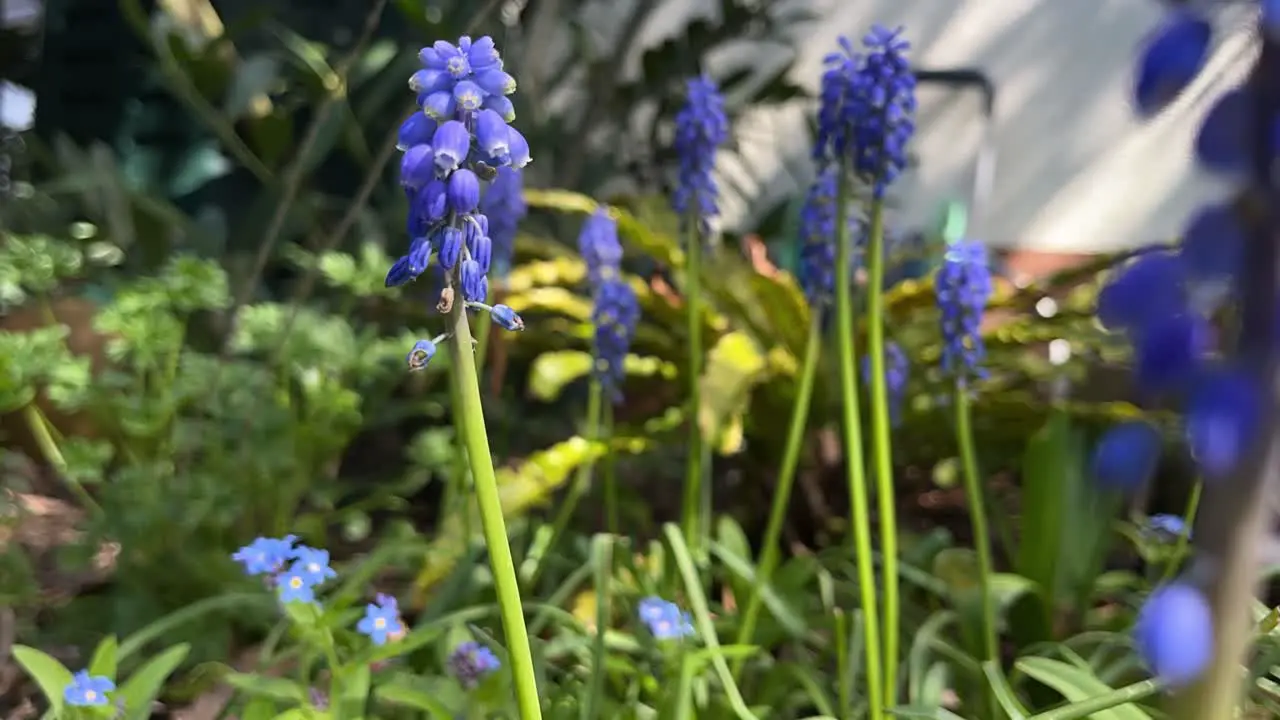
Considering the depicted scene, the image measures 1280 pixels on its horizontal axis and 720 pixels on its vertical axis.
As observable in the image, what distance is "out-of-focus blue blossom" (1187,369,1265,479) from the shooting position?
0.30 metres

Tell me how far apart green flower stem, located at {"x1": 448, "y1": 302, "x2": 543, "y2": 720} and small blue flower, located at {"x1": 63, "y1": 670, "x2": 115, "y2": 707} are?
469 millimetres

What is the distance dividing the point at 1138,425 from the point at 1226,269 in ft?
0.21

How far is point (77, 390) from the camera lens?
131 cm

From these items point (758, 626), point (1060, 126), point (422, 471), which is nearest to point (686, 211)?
point (758, 626)

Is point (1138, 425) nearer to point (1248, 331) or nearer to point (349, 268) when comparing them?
point (1248, 331)

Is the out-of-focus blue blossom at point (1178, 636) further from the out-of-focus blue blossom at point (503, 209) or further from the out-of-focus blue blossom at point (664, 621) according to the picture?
the out-of-focus blue blossom at point (503, 209)

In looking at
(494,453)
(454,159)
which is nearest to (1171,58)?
(454,159)

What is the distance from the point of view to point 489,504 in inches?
22.2

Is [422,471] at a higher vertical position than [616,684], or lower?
higher

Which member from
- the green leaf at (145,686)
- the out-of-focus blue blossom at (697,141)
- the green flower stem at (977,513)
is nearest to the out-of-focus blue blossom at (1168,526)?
the green flower stem at (977,513)

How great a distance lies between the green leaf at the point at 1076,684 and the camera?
0.80m

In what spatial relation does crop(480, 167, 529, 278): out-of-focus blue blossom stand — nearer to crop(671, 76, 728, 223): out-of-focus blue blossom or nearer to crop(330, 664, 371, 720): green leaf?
crop(671, 76, 728, 223): out-of-focus blue blossom

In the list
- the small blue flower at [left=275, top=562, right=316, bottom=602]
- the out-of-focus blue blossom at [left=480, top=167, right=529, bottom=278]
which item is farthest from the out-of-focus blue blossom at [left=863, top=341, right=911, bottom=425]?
the small blue flower at [left=275, top=562, right=316, bottom=602]

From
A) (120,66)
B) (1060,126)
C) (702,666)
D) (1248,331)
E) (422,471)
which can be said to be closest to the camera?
(1248,331)
